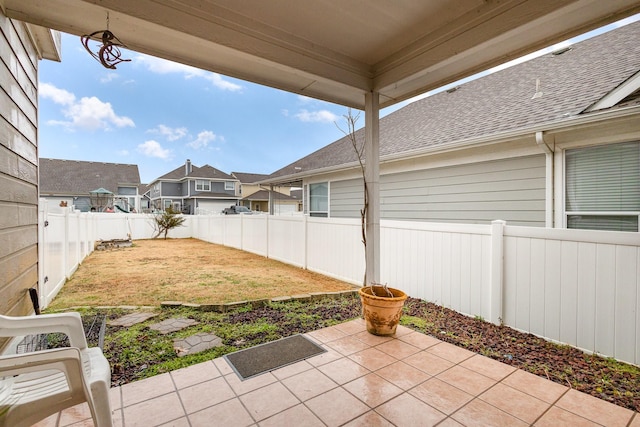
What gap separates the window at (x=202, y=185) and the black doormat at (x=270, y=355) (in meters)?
25.6

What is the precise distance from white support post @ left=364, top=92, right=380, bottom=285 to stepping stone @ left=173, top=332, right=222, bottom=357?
184 centimetres

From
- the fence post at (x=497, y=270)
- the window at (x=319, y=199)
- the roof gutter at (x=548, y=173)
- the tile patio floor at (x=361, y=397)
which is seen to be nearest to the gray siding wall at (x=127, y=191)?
the window at (x=319, y=199)

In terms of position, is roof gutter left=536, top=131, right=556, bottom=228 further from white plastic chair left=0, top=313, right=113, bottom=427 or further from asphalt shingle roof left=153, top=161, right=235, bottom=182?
asphalt shingle roof left=153, top=161, right=235, bottom=182

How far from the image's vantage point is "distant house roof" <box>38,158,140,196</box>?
21078mm

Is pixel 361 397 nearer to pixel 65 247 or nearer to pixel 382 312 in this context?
pixel 382 312

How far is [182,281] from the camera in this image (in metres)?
5.81

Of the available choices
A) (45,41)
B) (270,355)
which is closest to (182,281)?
(270,355)

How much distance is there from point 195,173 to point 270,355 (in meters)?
26.4

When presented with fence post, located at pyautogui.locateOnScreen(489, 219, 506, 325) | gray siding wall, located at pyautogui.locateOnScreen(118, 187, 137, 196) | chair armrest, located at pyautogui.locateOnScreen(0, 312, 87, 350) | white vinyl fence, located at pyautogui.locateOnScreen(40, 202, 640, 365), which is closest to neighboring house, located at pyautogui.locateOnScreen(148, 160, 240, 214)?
gray siding wall, located at pyautogui.locateOnScreen(118, 187, 137, 196)

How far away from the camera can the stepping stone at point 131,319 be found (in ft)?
11.4

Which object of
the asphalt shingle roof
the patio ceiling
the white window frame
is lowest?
the white window frame

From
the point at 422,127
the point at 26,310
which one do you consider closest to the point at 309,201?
the point at 422,127

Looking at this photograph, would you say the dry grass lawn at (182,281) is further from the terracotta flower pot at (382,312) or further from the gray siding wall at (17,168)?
the terracotta flower pot at (382,312)

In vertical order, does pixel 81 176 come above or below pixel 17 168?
above
